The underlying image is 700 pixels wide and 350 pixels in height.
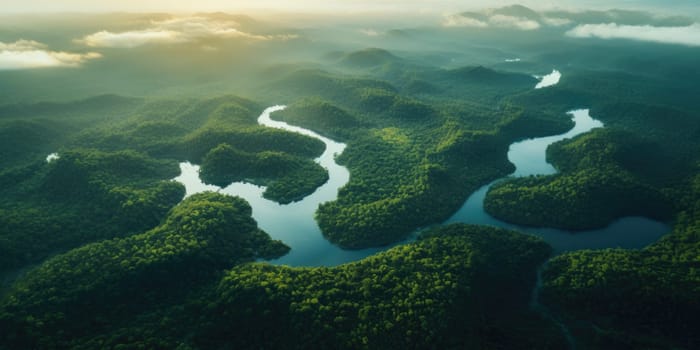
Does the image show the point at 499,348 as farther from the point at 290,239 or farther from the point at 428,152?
the point at 428,152

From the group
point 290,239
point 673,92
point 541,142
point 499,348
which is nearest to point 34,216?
point 290,239

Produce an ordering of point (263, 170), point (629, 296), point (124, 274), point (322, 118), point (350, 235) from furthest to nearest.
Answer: point (322, 118) → point (263, 170) → point (350, 235) → point (124, 274) → point (629, 296)

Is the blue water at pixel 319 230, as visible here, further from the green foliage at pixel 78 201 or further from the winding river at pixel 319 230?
the green foliage at pixel 78 201

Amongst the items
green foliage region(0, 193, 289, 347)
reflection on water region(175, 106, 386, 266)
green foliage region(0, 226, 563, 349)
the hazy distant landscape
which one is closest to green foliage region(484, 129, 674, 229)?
the hazy distant landscape

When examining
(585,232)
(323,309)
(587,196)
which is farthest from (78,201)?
(587,196)

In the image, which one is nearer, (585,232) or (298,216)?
(585,232)

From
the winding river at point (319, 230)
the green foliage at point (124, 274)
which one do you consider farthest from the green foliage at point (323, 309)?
Result: the winding river at point (319, 230)

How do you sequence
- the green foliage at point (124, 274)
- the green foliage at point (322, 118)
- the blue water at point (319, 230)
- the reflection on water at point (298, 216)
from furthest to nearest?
the green foliage at point (322, 118) → the blue water at point (319, 230) → the reflection on water at point (298, 216) → the green foliage at point (124, 274)

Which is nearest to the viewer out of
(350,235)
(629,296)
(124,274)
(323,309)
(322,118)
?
(323,309)

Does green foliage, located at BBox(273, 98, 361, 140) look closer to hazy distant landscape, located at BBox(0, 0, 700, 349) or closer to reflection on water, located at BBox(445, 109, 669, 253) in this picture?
hazy distant landscape, located at BBox(0, 0, 700, 349)

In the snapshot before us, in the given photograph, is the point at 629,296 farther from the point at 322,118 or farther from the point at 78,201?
the point at 322,118
